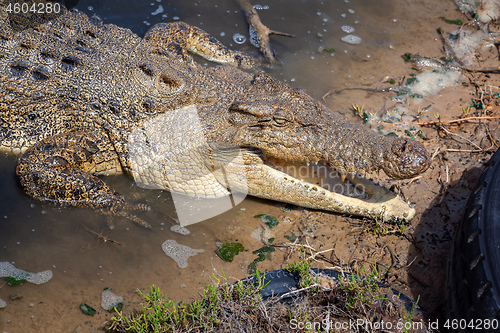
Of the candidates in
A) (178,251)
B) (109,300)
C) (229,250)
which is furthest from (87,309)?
(229,250)

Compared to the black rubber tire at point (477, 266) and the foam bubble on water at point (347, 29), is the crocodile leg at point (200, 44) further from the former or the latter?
the black rubber tire at point (477, 266)

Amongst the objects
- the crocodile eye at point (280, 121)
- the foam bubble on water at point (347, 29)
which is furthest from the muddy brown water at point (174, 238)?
the foam bubble on water at point (347, 29)

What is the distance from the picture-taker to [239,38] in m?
5.97

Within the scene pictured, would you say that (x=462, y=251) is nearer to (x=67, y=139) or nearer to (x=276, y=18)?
(x=67, y=139)

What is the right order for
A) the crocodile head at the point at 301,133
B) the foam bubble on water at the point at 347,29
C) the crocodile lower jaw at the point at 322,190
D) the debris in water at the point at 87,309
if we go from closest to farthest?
the debris in water at the point at 87,309 < the crocodile head at the point at 301,133 < the crocodile lower jaw at the point at 322,190 < the foam bubble on water at the point at 347,29

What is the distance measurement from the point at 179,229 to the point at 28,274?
128 centimetres

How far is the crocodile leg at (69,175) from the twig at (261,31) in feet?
8.62

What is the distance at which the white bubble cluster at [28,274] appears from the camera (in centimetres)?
334

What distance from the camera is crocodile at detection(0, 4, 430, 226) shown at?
3.63 m

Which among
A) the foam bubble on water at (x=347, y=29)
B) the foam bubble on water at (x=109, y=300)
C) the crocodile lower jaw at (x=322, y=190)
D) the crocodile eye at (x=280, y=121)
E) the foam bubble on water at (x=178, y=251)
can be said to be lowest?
the foam bubble on water at (x=178, y=251)

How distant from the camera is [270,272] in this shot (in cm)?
328

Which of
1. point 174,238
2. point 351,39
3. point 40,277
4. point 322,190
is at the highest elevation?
point 351,39

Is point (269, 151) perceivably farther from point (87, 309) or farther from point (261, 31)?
point (261, 31)

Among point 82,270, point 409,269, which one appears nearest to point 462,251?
point 409,269
